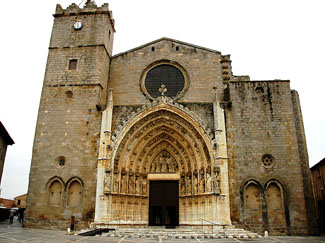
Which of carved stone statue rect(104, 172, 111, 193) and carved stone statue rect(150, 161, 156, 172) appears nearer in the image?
carved stone statue rect(104, 172, 111, 193)

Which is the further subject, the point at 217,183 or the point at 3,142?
the point at 3,142

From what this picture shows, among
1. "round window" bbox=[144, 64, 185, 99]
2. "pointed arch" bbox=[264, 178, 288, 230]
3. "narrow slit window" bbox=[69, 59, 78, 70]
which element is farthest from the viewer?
"round window" bbox=[144, 64, 185, 99]

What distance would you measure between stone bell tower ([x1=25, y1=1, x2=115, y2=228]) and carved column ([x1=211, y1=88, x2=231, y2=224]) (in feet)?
18.6

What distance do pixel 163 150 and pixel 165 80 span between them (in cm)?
408

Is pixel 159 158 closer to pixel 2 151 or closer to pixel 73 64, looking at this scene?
pixel 73 64

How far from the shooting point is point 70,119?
14.8 m

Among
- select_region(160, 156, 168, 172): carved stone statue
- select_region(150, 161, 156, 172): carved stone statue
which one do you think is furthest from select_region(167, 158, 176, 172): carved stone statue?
select_region(150, 161, 156, 172): carved stone statue

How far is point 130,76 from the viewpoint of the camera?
16.7 metres

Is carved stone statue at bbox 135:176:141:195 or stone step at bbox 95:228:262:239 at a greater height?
carved stone statue at bbox 135:176:141:195

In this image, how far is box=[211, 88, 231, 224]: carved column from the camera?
493 inches

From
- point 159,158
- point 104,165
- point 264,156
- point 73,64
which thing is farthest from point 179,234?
point 73,64

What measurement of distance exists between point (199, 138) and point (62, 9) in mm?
10984

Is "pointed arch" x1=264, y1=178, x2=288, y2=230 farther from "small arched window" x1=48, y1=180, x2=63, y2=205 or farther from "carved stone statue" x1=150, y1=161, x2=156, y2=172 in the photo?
"small arched window" x1=48, y1=180, x2=63, y2=205

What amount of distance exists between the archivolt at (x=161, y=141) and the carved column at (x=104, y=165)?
1.53 feet
